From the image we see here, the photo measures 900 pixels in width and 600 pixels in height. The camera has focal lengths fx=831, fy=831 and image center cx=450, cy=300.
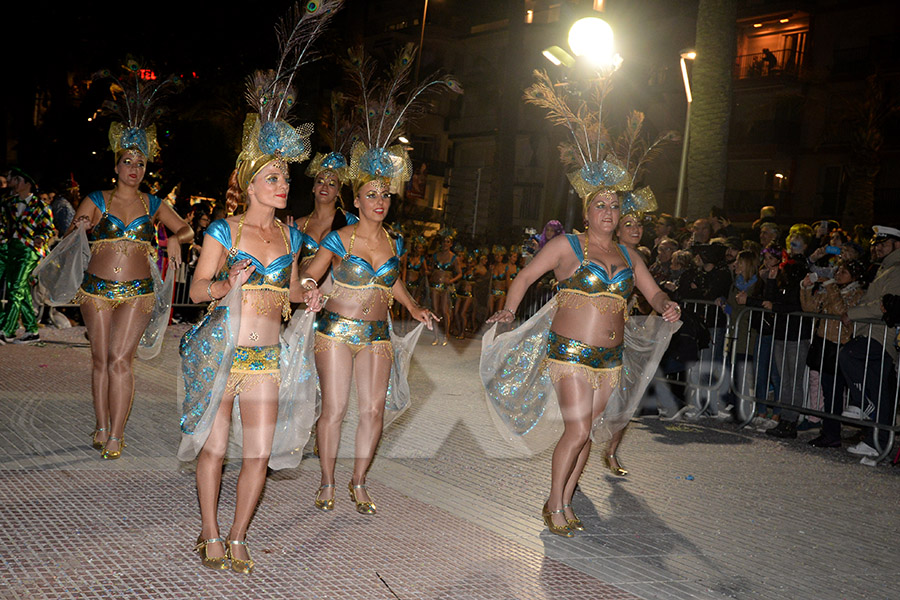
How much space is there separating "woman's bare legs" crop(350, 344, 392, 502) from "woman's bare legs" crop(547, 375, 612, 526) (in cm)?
115

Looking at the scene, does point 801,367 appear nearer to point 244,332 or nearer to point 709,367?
point 709,367

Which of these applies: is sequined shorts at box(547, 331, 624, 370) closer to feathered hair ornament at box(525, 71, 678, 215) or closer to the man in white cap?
feathered hair ornament at box(525, 71, 678, 215)

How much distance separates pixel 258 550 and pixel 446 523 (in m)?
1.22

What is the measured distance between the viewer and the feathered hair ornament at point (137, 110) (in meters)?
6.36

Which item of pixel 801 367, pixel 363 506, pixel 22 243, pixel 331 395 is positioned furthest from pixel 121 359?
pixel 801 367

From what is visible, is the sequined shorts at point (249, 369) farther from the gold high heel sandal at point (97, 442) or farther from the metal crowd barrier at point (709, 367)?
the metal crowd barrier at point (709, 367)

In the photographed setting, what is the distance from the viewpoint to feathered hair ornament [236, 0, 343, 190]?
174 inches

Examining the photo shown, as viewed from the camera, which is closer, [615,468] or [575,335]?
[575,335]

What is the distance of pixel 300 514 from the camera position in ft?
16.5

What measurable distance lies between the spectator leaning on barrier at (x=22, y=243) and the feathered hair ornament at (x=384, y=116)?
251 inches

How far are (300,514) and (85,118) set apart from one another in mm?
13487

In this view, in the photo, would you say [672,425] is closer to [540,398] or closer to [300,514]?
[540,398]

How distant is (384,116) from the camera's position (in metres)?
5.80

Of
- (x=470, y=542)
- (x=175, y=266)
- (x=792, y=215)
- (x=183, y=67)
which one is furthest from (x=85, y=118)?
(x=792, y=215)
